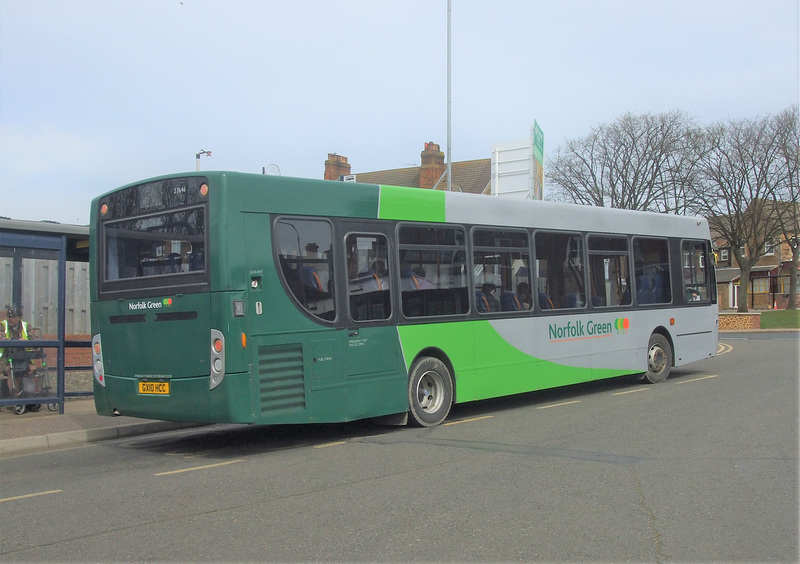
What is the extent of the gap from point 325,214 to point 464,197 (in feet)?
8.60

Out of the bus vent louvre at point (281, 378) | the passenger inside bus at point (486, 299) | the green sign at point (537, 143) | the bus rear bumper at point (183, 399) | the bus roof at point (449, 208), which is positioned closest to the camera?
the bus rear bumper at point (183, 399)

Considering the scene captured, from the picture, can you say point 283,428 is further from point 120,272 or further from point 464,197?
point 464,197

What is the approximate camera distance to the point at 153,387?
8.91m

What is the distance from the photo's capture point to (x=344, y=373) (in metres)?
9.31

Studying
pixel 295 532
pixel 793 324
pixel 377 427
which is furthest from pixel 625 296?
pixel 793 324

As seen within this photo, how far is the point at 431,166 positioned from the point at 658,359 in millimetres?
31414

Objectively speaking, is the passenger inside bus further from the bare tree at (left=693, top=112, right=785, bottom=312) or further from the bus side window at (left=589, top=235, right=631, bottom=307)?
the bare tree at (left=693, top=112, right=785, bottom=312)

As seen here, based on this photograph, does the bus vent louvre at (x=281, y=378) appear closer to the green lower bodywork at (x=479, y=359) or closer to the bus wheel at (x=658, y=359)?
the green lower bodywork at (x=479, y=359)

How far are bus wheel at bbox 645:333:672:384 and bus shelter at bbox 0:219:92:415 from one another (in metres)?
9.99

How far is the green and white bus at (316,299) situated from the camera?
8.48m

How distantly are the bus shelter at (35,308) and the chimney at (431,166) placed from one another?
109 feet

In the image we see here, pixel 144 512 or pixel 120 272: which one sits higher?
pixel 120 272

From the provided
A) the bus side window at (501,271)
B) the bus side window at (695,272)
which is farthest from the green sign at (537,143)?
the bus side window at (501,271)

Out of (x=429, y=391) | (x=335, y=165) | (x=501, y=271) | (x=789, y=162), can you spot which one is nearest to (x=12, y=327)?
(x=429, y=391)
